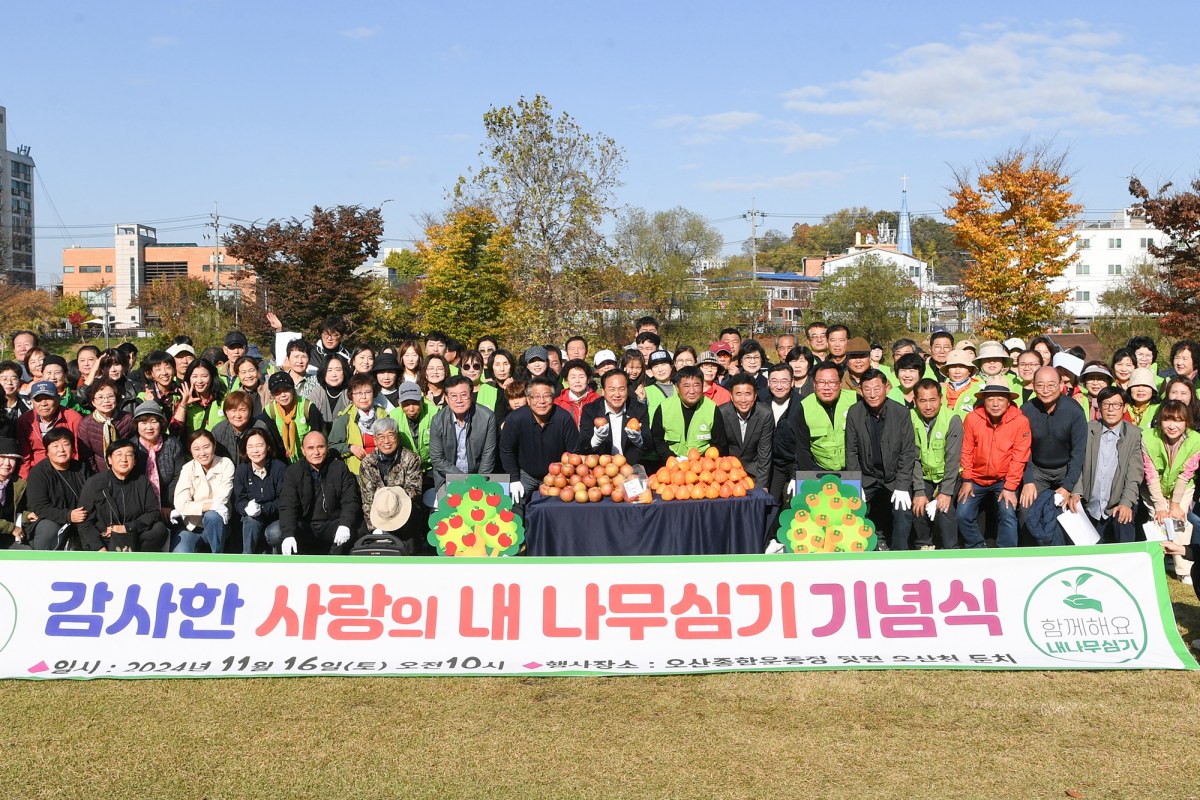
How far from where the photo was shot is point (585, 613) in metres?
6.21

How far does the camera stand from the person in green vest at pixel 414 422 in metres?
8.45

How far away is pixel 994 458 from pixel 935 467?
1.54 feet

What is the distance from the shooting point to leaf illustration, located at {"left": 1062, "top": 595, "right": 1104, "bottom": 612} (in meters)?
6.15

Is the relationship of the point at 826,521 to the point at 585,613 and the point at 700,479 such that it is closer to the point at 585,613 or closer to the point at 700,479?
the point at 700,479

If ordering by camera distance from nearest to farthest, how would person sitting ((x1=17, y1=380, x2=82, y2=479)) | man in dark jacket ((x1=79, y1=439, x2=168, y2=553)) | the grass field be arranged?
1. the grass field
2. man in dark jacket ((x1=79, y1=439, x2=168, y2=553))
3. person sitting ((x1=17, y1=380, x2=82, y2=479))

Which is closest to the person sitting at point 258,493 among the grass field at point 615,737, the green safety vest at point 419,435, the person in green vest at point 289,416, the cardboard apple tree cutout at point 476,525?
the person in green vest at point 289,416

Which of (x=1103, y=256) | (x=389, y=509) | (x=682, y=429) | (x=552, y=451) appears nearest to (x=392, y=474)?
(x=389, y=509)

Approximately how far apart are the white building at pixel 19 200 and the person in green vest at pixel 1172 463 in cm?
10744

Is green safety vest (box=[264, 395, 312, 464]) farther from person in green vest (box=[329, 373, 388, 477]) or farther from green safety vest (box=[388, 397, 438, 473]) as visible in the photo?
green safety vest (box=[388, 397, 438, 473])

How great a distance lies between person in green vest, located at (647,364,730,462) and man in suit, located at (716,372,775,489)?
154mm

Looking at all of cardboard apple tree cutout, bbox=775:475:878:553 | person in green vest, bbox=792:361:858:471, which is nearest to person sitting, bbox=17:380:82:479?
cardboard apple tree cutout, bbox=775:475:878:553

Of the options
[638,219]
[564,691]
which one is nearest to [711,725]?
[564,691]

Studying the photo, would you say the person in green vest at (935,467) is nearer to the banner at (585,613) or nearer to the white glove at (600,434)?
the banner at (585,613)

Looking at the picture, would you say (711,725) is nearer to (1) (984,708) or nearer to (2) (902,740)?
(2) (902,740)
